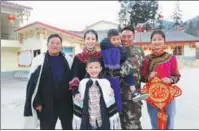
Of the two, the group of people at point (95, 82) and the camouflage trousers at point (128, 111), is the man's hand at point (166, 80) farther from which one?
the camouflage trousers at point (128, 111)

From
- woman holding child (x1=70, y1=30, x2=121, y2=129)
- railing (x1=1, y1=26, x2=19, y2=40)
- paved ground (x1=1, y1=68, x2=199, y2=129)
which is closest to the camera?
woman holding child (x1=70, y1=30, x2=121, y2=129)

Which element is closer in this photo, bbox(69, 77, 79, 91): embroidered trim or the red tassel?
bbox(69, 77, 79, 91): embroidered trim

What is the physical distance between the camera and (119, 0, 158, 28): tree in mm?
16531

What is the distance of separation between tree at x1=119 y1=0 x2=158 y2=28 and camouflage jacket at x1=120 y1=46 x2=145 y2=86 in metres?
14.6

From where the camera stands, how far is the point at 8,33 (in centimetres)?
1014

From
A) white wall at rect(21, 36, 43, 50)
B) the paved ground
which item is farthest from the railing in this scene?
the paved ground

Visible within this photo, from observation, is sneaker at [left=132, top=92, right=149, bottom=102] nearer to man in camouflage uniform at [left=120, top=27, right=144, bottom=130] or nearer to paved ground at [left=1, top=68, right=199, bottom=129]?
man in camouflage uniform at [left=120, top=27, right=144, bottom=130]

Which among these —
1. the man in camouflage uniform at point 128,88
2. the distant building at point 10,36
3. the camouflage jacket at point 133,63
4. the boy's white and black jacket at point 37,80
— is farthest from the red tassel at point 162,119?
the distant building at point 10,36

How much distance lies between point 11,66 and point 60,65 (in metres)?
7.69

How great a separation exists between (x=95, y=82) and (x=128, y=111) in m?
0.38

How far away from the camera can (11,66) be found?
928cm

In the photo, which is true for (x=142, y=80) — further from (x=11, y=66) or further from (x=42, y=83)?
(x=11, y=66)

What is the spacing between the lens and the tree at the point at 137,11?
16.5 m

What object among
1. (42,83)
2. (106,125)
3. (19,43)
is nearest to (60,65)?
(42,83)
